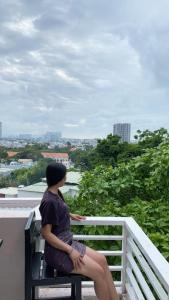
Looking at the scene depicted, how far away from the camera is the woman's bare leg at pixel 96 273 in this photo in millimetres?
2064

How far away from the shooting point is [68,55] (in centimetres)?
682

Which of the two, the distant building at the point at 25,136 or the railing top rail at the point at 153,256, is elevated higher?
the distant building at the point at 25,136

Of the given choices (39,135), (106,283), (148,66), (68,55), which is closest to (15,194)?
(39,135)

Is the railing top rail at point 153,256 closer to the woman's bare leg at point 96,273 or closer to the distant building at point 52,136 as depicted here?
the woman's bare leg at point 96,273

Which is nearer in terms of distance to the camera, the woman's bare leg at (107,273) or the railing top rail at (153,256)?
the railing top rail at (153,256)

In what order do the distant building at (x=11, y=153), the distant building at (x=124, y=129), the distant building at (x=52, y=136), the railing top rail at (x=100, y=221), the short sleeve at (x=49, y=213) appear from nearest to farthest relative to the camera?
the short sleeve at (x=49, y=213) → the railing top rail at (x=100, y=221) → the distant building at (x=11, y=153) → the distant building at (x=52, y=136) → the distant building at (x=124, y=129)

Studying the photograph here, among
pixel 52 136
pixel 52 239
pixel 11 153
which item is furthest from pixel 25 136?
pixel 52 239

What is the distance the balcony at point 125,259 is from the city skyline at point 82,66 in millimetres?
2061

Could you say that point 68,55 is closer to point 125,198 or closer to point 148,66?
point 148,66

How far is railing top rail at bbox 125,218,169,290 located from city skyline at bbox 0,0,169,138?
7.72 feet

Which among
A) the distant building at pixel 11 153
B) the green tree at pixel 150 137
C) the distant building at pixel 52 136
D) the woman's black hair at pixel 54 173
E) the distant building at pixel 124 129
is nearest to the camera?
the woman's black hair at pixel 54 173

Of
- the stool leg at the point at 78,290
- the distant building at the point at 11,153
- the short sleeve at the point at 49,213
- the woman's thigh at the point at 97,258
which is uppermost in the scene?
the distant building at the point at 11,153

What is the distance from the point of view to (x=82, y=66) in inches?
279

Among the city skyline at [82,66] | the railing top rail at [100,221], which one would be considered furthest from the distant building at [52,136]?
the railing top rail at [100,221]
